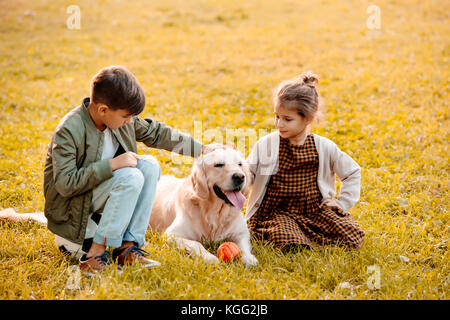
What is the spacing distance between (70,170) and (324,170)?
7.44 feet

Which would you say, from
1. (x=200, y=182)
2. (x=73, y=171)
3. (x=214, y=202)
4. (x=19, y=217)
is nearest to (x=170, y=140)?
(x=200, y=182)

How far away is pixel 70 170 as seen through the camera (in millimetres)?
2922

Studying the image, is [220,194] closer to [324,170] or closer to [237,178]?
[237,178]

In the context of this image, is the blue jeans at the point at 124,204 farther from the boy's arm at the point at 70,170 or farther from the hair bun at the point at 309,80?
the hair bun at the point at 309,80

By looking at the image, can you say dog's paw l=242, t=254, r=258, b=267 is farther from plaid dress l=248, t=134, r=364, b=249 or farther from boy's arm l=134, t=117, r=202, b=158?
boy's arm l=134, t=117, r=202, b=158

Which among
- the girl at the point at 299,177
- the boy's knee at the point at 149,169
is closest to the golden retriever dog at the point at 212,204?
the girl at the point at 299,177

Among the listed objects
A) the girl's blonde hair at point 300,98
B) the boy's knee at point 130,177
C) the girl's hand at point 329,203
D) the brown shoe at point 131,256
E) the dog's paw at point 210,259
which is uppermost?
the girl's blonde hair at point 300,98

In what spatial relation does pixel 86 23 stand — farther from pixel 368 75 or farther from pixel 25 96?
pixel 368 75

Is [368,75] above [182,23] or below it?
below

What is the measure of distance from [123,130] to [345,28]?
36.4 feet

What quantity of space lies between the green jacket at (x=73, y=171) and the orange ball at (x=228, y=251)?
1107mm

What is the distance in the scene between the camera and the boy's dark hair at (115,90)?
2.97 m
